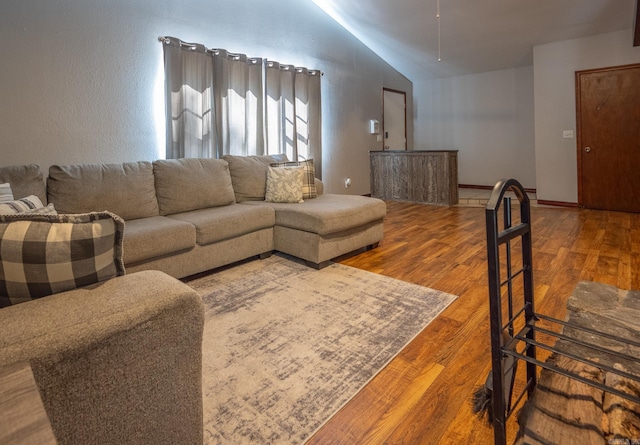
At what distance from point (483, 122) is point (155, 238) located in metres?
6.56

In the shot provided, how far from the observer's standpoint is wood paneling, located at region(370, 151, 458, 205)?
5.80m

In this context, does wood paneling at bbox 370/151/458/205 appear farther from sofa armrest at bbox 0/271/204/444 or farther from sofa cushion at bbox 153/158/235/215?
sofa armrest at bbox 0/271/204/444

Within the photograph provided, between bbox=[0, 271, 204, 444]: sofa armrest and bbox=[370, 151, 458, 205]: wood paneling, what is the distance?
5352 millimetres

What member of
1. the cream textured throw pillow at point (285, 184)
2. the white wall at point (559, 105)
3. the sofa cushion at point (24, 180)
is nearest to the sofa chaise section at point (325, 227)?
the cream textured throw pillow at point (285, 184)

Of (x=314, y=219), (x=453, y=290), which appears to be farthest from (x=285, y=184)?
(x=453, y=290)

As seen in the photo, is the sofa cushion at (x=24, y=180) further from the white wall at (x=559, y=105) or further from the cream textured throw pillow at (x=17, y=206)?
the white wall at (x=559, y=105)

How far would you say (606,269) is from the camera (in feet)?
9.08

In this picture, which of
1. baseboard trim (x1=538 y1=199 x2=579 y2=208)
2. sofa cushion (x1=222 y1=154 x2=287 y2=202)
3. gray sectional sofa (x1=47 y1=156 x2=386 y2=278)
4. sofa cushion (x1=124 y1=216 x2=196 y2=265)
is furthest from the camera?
baseboard trim (x1=538 y1=199 x2=579 y2=208)

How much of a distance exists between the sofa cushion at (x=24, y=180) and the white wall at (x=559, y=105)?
609 centimetres

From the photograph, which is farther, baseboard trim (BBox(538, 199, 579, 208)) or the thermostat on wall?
the thermostat on wall

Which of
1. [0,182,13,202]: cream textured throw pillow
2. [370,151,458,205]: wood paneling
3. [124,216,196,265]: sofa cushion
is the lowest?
[124,216,196,265]: sofa cushion

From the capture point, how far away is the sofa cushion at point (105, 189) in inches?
106

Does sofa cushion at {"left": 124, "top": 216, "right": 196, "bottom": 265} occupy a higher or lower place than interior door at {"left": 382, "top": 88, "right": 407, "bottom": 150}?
lower

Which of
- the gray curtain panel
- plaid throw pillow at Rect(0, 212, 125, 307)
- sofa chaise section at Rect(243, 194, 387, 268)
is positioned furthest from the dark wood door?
plaid throw pillow at Rect(0, 212, 125, 307)
